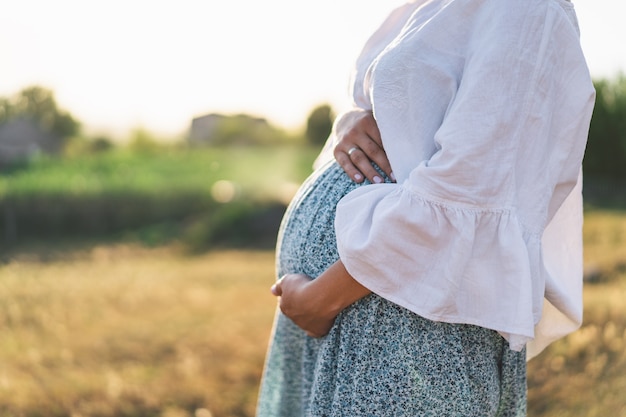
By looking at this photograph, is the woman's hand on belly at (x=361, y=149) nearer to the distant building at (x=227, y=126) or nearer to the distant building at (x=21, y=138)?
the distant building at (x=227, y=126)

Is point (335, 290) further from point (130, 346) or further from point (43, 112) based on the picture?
point (43, 112)

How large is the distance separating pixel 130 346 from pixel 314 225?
2875mm

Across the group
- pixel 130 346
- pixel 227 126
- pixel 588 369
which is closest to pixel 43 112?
pixel 227 126

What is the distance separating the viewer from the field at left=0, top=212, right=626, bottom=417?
278cm

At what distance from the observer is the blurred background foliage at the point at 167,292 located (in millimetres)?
2867

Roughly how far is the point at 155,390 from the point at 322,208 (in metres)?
1.97

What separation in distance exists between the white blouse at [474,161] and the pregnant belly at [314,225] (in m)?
0.14

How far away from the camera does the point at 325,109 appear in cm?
2270

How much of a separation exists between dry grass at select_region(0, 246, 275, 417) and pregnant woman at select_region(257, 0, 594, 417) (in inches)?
66.3

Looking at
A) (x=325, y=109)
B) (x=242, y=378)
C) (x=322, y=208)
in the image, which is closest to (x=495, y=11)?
(x=322, y=208)

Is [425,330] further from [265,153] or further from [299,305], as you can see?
[265,153]

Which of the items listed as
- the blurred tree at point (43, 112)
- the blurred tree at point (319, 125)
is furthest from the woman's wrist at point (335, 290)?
the blurred tree at point (319, 125)

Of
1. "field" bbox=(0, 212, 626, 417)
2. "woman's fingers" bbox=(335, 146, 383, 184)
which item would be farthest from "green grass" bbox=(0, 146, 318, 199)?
"woman's fingers" bbox=(335, 146, 383, 184)

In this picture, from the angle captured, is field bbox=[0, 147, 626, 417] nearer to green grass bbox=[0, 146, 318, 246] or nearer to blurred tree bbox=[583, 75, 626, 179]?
blurred tree bbox=[583, 75, 626, 179]
